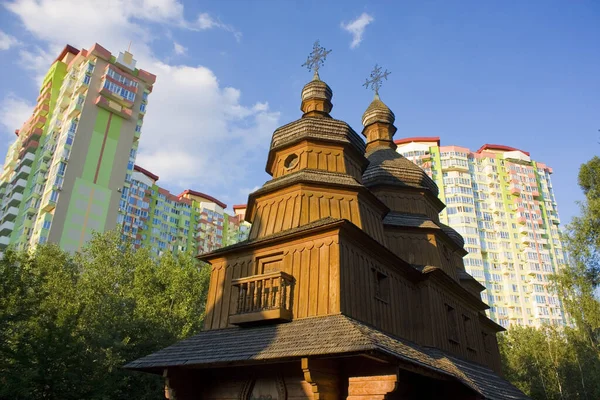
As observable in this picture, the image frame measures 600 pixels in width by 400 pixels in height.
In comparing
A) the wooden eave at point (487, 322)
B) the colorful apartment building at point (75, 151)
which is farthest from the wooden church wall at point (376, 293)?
the colorful apartment building at point (75, 151)

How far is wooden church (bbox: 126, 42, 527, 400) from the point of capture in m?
9.99

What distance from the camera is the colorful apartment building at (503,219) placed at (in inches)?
2731

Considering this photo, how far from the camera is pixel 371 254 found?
12.9 m

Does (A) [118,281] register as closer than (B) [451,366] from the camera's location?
No

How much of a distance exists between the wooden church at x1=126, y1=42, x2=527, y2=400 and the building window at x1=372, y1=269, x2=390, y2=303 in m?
0.04

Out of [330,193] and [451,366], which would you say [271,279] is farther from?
[451,366]

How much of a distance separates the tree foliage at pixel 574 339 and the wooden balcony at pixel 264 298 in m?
15.2

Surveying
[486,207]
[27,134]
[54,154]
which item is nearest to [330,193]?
[54,154]

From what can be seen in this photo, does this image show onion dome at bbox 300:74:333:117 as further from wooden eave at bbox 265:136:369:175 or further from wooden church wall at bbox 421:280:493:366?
wooden church wall at bbox 421:280:493:366

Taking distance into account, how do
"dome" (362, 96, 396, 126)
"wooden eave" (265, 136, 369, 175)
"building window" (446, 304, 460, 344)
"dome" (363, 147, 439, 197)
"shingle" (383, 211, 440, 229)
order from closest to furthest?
"wooden eave" (265, 136, 369, 175)
"building window" (446, 304, 460, 344)
"shingle" (383, 211, 440, 229)
"dome" (363, 147, 439, 197)
"dome" (362, 96, 396, 126)

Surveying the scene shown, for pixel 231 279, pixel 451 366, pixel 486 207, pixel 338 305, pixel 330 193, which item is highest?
pixel 486 207

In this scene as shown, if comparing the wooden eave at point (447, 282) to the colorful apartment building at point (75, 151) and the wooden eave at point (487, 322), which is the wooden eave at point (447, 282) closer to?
the wooden eave at point (487, 322)

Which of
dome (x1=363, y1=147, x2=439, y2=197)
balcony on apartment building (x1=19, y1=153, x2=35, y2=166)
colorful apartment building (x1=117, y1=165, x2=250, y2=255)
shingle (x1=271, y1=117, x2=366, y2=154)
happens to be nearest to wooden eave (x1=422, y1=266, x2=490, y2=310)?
dome (x1=363, y1=147, x2=439, y2=197)

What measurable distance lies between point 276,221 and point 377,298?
3.62 metres
